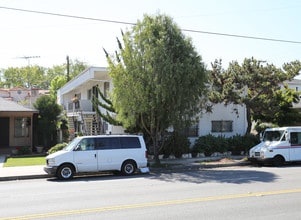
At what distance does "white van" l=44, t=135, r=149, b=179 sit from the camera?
1612 centimetres

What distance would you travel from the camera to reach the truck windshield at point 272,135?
68.9ft

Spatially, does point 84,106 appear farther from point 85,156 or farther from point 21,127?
point 85,156

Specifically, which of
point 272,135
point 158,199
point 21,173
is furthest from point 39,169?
point 272,135

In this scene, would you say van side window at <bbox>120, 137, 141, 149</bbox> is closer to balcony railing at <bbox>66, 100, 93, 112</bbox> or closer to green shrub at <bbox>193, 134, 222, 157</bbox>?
green shrub at <bbox>193, 134, 222, 157</bbox>

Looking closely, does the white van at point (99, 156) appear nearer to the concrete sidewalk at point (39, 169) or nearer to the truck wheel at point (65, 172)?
the truck wheel at point (65, 172)

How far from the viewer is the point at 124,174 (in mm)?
17125

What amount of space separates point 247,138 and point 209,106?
13.3 feet

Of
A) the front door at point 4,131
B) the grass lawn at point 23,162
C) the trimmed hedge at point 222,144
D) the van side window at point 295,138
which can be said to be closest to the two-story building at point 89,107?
the front door at point 4,131

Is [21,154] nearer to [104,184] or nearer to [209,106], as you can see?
[209,106]

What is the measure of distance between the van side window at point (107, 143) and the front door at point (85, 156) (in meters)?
0.29

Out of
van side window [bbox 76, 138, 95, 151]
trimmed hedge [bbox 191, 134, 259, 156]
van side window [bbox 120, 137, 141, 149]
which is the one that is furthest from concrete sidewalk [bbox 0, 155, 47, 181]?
trimmed hedge [bbox 191, 134, 259, 156]

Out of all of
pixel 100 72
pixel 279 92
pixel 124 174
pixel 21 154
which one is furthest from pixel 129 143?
pixel 279 92

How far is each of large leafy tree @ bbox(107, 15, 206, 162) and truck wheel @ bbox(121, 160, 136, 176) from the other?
10.6 feet

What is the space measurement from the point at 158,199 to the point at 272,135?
12.9m
